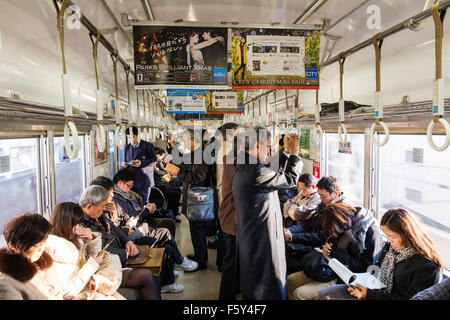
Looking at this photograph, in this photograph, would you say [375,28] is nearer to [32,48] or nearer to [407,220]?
[407,220]

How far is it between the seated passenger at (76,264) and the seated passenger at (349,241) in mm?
1702

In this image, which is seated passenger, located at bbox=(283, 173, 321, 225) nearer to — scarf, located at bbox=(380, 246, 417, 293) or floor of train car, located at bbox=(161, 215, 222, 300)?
floor of train car, located at bbox=(161, 215, 222, 300)

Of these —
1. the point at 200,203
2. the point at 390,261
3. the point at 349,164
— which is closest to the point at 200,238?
the point at 200,203

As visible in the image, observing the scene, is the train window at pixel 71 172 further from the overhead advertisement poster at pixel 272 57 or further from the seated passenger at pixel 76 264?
the overhead advertisement poster at pixel 272 57

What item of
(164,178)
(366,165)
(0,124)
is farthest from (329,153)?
(0,124)

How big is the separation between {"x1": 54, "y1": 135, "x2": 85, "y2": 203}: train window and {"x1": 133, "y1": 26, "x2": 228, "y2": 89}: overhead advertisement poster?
1294mm

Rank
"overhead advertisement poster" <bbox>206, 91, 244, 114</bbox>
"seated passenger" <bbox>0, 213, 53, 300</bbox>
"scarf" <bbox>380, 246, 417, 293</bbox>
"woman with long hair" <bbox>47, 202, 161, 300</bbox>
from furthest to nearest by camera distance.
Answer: "overhead advertisement poster" <bbox>206, 91, 244, 114</bbox> < "woman with long hair" <bbox>47, 202, 161, 300</bbox> < "scarf" <bbox>380, 246, 417, 293</bbox> < "seated passenger" <bbox>0, 213, 53, 300</bbox>

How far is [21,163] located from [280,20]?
10.4 ft

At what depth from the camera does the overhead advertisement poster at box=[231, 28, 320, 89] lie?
3.04 meters

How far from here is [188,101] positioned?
7453mm

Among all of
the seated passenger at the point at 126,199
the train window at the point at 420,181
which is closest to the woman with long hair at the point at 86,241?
the seated passenger at the point at 126,199

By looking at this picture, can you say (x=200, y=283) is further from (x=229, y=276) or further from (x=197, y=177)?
(x=197, y=177)

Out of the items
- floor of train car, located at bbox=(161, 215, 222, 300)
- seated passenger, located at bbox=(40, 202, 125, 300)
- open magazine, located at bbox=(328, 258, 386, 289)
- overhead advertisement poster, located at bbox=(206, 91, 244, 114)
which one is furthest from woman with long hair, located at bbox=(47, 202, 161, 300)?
overhead advertisement poster, located at bbox=(206, 91, 244, 114)

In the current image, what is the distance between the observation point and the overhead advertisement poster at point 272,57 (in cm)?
304
